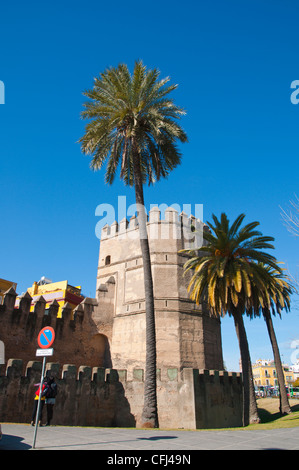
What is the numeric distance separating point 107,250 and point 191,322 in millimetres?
9140

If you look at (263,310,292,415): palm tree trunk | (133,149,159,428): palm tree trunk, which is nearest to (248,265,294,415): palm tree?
(263,310,292,415): palm tree trunk

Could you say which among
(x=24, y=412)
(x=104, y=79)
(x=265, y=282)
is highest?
(x=104, y=79)

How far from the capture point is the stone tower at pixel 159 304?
21109 millimetres

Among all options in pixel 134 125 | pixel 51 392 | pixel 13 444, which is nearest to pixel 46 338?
pixel 13 444

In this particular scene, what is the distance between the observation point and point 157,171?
18.0m

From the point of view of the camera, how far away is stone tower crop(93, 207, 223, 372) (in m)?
21.1

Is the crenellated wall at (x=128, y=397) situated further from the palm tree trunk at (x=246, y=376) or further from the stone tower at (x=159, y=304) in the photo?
the stone tower at (x=159, y=304)

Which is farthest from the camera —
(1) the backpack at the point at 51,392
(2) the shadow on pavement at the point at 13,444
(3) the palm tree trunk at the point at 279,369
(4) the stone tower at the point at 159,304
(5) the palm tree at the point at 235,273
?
(3) the palm tree trunk at the point at 279,369

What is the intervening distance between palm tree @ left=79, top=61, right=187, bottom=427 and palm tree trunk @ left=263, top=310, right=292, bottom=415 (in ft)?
48.6

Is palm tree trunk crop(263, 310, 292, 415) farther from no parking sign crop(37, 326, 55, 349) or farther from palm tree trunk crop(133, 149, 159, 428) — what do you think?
no parking sign crop(37, 326, 55, 349)

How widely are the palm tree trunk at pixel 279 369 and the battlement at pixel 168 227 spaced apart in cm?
847

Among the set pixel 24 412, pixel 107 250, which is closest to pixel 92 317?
pixel 107 250

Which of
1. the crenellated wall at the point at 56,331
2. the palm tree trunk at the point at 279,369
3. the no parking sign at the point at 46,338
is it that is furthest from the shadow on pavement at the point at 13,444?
the palm tree trunk at the point at 279,369
